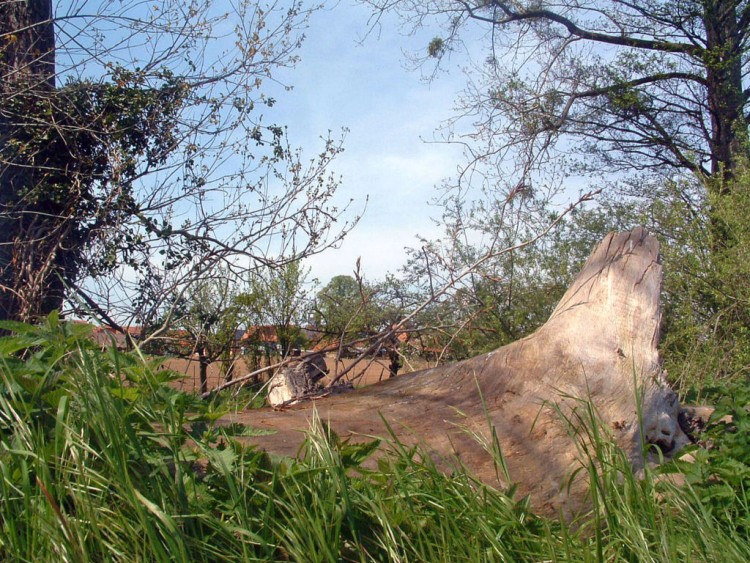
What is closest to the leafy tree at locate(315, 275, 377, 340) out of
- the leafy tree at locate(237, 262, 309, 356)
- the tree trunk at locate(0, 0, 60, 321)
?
the leafy tree at locate(237, 262, 309, 356)

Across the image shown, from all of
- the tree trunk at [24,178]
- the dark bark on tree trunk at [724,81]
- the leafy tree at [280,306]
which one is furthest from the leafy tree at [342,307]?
the dark bark on tree trunk at [724,81]

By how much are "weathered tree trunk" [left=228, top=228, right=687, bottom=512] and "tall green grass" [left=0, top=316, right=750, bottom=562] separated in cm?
52

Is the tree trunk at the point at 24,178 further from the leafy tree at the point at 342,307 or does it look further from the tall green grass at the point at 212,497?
Result: the tall green grass at the point at 212,497

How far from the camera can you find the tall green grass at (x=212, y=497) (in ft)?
7.39

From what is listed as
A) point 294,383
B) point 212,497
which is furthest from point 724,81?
point 212,497

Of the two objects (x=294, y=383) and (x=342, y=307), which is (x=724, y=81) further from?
(x=294, y=383)

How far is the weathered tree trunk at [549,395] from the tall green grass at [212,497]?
52cm

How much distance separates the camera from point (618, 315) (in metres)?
4.14

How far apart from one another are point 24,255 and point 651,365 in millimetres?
4666

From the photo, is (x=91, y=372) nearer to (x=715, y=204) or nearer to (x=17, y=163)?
(x=17, y=163)

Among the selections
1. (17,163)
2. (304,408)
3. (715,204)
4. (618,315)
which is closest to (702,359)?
(715,204)

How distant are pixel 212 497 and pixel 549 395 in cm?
210

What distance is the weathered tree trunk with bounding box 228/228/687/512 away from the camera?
11.5 ft

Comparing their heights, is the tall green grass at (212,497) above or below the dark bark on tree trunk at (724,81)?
below
